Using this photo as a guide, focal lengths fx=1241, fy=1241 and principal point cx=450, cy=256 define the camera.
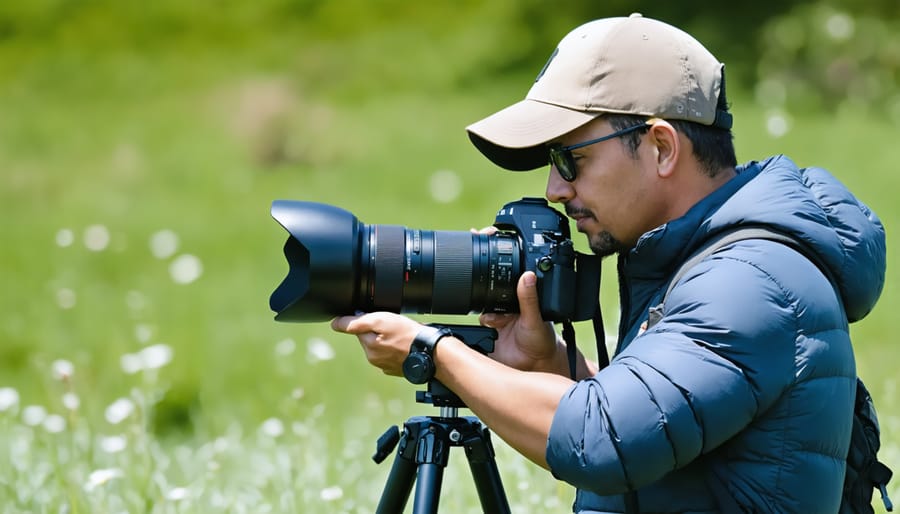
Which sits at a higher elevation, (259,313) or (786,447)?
(786,447)

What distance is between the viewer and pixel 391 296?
270cm

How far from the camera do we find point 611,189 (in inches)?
100

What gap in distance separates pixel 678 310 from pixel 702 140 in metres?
0.45

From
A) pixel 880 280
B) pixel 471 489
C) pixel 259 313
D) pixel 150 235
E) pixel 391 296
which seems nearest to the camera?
pixel 880 280

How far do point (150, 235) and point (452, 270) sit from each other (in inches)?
192

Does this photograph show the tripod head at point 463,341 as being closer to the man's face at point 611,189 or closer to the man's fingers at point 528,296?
the man's fingers at point 528,296

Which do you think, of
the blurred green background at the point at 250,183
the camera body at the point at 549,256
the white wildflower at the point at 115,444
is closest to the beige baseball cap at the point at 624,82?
the camera body at the point at 549,256

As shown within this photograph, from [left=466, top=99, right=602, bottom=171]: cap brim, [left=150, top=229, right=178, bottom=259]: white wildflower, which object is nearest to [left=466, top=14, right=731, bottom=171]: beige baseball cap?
[left=466, top=99, right=602, bottom=171]: cap brim

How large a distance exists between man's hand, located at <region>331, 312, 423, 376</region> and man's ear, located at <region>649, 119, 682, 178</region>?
59cm

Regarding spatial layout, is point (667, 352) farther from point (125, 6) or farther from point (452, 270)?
point (125, 6)

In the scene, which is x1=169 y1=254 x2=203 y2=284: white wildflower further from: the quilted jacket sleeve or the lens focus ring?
the quilted jacket sleeve

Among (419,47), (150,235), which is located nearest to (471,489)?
(150,235)

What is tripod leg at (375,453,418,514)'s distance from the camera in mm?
2668

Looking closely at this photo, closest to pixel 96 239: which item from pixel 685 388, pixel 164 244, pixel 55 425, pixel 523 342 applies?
pixel 164 244
